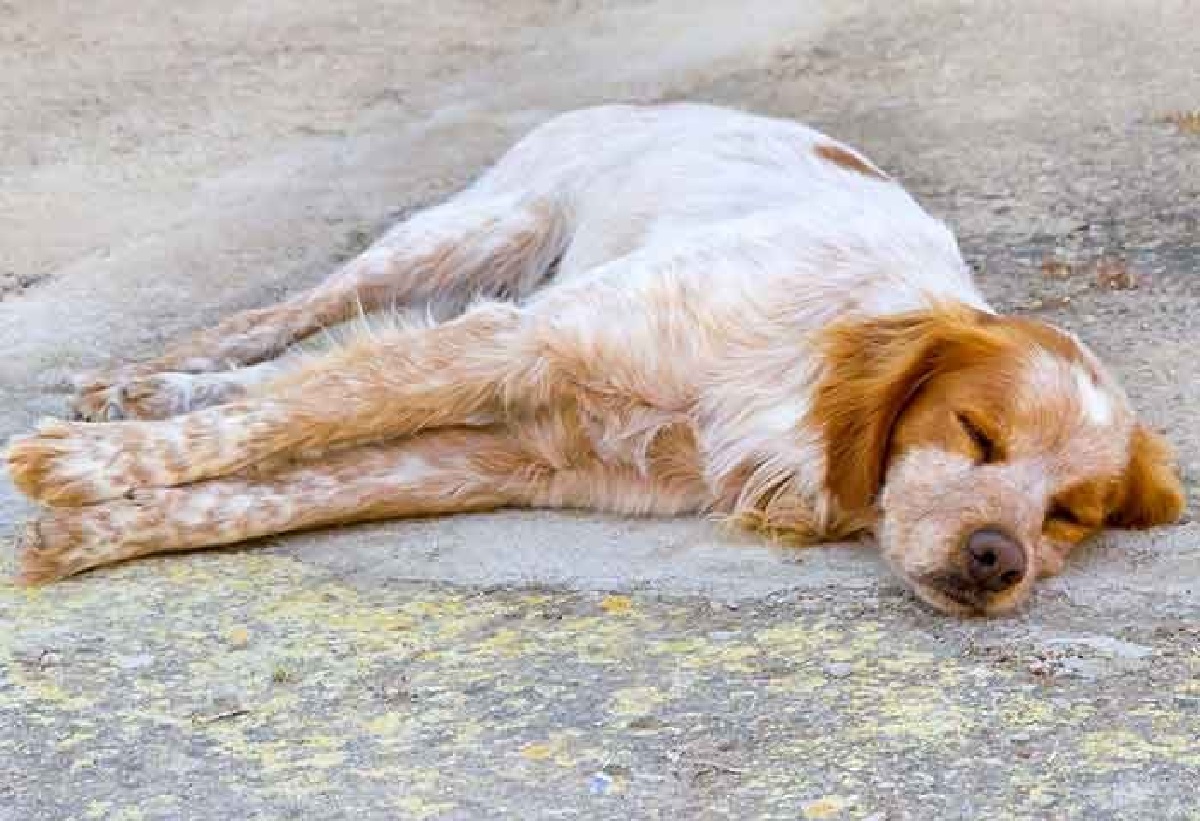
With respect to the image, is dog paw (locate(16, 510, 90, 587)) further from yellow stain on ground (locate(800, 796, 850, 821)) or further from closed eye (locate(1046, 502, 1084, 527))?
closed eye (locate(1046, 502, 1084, 527))

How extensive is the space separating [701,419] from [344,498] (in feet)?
2.30

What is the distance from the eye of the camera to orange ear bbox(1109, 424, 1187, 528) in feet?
12.9

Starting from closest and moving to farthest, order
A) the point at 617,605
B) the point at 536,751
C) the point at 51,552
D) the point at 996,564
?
the point at 536,751 → the point at 996,564 → the point at 617,605 → the point at 51,552

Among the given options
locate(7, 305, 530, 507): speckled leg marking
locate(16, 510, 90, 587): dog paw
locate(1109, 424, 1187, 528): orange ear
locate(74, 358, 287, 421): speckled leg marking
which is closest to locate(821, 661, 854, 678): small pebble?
locate(1109, 424, 1187, 528): orange ear

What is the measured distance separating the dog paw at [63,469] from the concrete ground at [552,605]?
0.14m

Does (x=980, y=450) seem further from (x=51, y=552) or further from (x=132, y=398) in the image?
(x=132, y=398)

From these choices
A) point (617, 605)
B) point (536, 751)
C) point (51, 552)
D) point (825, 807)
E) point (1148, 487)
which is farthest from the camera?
point (1148, 487)

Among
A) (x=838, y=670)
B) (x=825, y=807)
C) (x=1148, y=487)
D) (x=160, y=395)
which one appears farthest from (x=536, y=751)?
(x=160, y=395)

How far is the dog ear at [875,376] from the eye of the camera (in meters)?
3.93

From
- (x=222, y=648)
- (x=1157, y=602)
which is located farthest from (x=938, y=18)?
(x=222, y=648)

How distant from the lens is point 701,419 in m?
4.20

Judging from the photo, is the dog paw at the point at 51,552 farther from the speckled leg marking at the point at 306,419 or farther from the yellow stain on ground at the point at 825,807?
the yellow stain on ground at the point at 825,807

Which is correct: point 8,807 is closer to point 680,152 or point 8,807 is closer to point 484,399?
point 484,399

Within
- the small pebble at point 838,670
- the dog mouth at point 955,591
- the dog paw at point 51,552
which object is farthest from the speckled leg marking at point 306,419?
the small pebble at point 838,670
